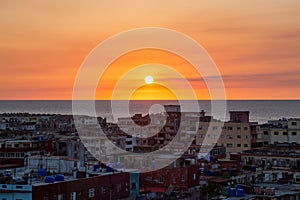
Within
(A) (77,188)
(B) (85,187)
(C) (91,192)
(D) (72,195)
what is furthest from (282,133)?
(D) (72,195)

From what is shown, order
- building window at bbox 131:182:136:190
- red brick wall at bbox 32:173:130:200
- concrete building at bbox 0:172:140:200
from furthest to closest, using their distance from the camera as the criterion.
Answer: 1. building window at bbox 131:182:136:190
2. red brick wall at bbox 32:173:130:200
3. concrete building at bbox 0:172:140:200

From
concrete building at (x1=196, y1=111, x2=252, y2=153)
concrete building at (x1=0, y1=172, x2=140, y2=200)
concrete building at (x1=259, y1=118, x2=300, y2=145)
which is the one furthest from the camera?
concrete building at (x1=196, y1=111, x2=252, y2=153)

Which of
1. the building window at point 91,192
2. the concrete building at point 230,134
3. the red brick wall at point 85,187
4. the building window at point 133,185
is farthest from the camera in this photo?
the concrete building at point 230,134

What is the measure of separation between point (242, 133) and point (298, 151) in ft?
71.4

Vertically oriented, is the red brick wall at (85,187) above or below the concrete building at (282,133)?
below

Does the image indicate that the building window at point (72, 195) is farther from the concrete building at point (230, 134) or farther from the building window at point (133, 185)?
the concrete building at point (230, 134)

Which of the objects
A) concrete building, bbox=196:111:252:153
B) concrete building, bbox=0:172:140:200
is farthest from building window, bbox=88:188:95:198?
concrete building, bbox=196:111:252:153

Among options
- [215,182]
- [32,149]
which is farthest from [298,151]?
[32,149]

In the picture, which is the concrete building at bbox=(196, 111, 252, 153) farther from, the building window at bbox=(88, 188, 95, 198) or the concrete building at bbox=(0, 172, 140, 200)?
the building window at bbox=(88, 188, 95, 198)

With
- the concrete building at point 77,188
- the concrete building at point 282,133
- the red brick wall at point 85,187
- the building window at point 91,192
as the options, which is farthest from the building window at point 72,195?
the concrete building at point 282,133

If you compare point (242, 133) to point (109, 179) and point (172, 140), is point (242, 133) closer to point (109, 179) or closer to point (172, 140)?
point (172, 140)

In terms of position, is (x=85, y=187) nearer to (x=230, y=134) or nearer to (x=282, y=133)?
(x=230, y=134)

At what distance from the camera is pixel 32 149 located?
5972 cm

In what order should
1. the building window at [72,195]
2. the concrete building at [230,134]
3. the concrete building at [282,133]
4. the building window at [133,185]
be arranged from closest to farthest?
the building window at [72,195]
the building window at [133,185]
the concrete building at [282,133]
the concrete building at [230,134]
